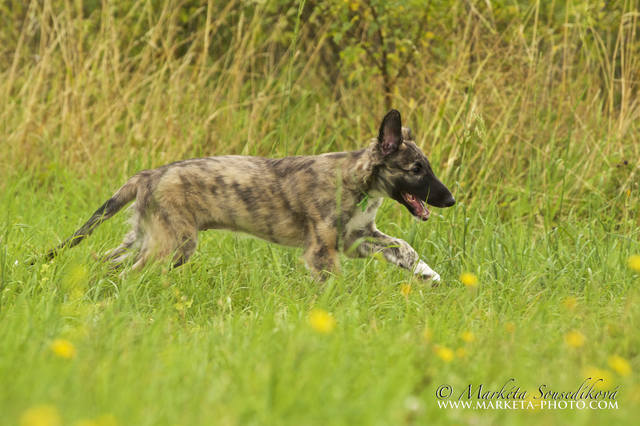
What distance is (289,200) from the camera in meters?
4.75

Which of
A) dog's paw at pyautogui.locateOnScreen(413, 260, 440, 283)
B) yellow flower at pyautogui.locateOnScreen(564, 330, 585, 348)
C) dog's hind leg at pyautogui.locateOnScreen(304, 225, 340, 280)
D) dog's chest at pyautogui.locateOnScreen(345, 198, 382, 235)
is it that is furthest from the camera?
dog's chest at pyautogui.locateOnScreen(345, 198, 382, 235)

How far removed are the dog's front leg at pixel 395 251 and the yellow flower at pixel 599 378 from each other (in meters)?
1.57

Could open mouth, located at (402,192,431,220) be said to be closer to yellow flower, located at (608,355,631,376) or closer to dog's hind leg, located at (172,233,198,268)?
dog's hind leg, located at (172,233,198,268)

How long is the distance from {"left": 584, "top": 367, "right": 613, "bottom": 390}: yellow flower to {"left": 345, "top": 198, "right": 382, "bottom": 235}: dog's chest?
2112 millimetres

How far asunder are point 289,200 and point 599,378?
2429mm

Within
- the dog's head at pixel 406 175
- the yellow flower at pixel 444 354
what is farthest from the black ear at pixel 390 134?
the yellow flower at pixel 444 354

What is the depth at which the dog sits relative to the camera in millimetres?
4477

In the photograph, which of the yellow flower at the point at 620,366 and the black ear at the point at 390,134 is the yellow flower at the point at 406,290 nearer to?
the black ear at the point at 390,134

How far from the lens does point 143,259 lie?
4.41 m

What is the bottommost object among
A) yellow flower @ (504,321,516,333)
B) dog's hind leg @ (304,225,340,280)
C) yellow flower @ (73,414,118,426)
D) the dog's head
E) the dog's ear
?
dog's hind leg @ (304,225,340,280)

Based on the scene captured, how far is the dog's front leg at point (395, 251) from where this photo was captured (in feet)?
14.3

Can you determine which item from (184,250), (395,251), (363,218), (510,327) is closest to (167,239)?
(184,250)

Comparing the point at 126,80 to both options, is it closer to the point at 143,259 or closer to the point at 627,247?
the point at 143,259

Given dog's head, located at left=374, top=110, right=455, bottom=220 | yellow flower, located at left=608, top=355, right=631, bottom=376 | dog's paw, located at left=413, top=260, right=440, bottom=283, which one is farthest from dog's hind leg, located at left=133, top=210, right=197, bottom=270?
yellow flower, located at left=608, top=355, right=631, bottom=376
